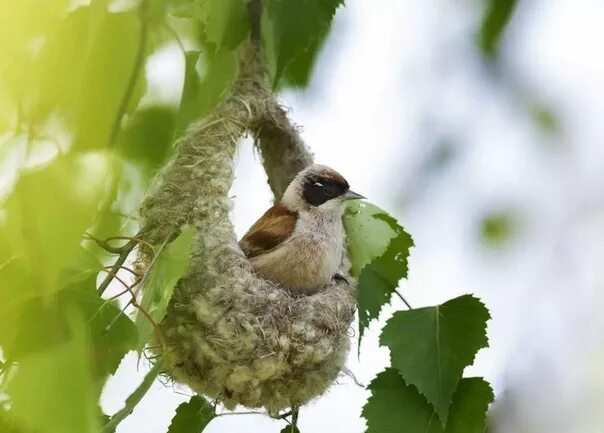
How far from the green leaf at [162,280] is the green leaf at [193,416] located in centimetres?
47

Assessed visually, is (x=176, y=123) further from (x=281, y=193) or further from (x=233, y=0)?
(x=281, y=193)

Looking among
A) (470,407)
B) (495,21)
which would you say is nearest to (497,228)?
(470,407)

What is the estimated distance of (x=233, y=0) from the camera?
4.90ft

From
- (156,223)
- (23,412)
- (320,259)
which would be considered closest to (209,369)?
(156,223)

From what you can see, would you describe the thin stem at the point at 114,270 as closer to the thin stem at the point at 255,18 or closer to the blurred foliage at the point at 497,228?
the thin stem at the point at 255,18

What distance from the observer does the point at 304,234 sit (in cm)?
231

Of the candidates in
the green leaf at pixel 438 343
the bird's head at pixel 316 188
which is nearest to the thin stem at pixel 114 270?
the green leaf at pixel 438 343

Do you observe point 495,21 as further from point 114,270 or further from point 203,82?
point 114,270

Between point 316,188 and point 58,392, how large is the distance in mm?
1770

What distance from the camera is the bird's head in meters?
2.40

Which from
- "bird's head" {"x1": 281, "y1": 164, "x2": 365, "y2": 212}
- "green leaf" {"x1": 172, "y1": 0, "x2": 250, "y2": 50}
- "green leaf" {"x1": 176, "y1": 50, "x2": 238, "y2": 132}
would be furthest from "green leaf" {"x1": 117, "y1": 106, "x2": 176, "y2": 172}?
"bird's head" {"x1": 281, "y1": 164, "x2": 365, "y2": 212}

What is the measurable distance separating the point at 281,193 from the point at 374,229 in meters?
0.85

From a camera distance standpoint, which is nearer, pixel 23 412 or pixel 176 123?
pixel 23 412

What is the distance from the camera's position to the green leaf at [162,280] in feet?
4.54
